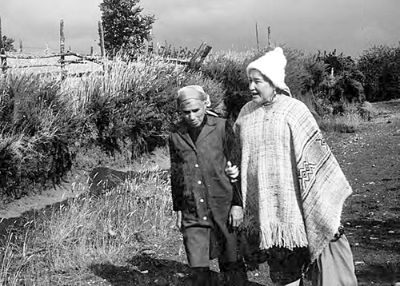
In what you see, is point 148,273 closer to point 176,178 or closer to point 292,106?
point 176,178

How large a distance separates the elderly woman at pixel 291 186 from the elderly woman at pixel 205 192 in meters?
0.33

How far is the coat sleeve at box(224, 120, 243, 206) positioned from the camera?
156 inches

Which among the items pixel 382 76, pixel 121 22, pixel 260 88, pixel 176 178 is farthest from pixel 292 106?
pixel 121 22

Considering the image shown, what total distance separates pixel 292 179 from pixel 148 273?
2135mm

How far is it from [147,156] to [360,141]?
553 cm

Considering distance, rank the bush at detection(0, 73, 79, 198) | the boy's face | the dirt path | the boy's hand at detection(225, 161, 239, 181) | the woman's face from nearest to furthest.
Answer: the woman's face, the boy's hand at detection(225, 161, 239, 181), the boy's face, the dirt path, the bush at detection(0, 73, 79, 198)

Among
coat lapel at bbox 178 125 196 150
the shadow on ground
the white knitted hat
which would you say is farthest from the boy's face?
the shadow on ground

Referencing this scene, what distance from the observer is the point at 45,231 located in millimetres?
5797

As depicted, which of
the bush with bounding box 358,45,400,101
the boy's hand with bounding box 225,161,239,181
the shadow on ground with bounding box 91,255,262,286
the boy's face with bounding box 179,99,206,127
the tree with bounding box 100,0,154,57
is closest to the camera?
the boy's hand with bounding box 225,161,239,181

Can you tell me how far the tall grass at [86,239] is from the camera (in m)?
5.10

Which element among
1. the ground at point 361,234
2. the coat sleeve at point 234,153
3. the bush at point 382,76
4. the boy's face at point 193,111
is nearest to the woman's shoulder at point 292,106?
the coat sleeve at point 234,153

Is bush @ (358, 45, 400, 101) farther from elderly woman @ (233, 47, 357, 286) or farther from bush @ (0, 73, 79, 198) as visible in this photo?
elderly woman @ (233, 47, 357, 286)

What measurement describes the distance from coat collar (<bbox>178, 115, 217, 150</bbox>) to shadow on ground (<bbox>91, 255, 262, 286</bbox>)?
139 centimetres

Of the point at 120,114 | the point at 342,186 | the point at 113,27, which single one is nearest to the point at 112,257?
the point at 342,186
